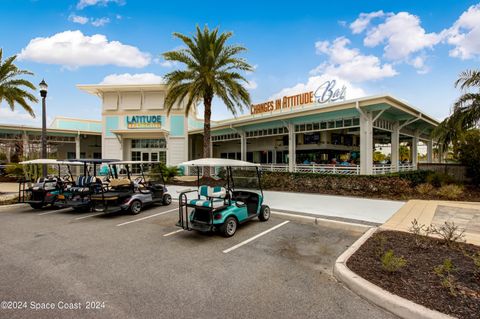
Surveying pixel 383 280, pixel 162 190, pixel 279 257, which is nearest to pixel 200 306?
pixel 279 257

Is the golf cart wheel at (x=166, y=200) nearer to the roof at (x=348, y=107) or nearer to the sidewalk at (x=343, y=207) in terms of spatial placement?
the sidewalk at (x=343, y=207)

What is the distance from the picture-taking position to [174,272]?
418cm

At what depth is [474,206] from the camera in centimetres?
930

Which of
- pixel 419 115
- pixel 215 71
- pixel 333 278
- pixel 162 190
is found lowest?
pixel 333 278

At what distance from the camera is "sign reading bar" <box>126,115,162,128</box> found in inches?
1006

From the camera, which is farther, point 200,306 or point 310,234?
point 310,234

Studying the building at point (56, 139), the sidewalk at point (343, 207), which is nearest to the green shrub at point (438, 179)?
the sidewalk at point (343, 207)

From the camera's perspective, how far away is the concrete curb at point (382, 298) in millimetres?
2832

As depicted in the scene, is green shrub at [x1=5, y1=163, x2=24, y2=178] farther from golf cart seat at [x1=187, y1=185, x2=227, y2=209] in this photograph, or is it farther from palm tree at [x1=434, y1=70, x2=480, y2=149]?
palm tree at [x1=434, y1=70, x2=480, y2=149]

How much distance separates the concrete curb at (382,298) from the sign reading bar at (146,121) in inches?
956

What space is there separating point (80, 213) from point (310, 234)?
8.09m

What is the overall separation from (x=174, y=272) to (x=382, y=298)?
3.10 meters

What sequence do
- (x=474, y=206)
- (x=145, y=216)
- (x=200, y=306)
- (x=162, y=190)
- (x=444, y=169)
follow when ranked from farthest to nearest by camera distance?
(x=444, y=169)
(x=162, y=190)
(x=474, y=206)
(x=145, y=216)
(x=200, y=306)

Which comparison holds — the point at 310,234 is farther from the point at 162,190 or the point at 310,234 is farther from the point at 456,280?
the point at 162,190
